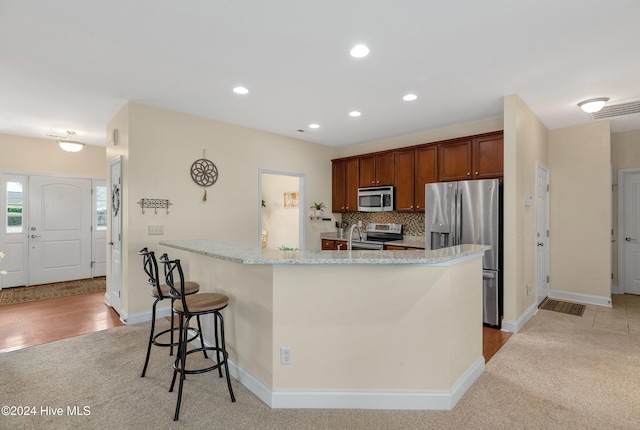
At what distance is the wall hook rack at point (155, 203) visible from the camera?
3.91m

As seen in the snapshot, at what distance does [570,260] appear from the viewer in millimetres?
4973

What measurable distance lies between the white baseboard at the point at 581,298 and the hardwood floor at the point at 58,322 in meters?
2.16

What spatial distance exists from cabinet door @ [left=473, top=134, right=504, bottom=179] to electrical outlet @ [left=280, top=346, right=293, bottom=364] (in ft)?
11.6

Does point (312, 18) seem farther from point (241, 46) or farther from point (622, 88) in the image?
point (622, 88)

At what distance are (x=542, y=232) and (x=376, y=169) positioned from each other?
8.82ft

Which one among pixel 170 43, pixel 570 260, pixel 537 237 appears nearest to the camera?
pixel 170 43

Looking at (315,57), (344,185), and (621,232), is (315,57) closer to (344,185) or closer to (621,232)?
(344,185)

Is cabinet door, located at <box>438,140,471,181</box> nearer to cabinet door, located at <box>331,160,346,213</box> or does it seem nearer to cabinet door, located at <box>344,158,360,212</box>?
cabinet door, located at <box>344,158,360,212</box>

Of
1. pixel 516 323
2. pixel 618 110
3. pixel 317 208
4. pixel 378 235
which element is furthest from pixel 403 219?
pixel 618 110

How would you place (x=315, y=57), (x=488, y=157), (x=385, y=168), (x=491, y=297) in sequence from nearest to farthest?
(x=315, y=57) < (x=491, y=297) < (x=488, y=157) < (x=385, y=168)

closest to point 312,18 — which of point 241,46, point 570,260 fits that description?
point 241,46

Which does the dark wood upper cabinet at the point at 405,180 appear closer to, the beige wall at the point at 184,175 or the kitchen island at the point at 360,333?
the beige wall at the point at 184,175

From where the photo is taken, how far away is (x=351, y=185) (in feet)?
19.8

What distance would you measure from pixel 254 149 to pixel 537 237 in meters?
4.31
